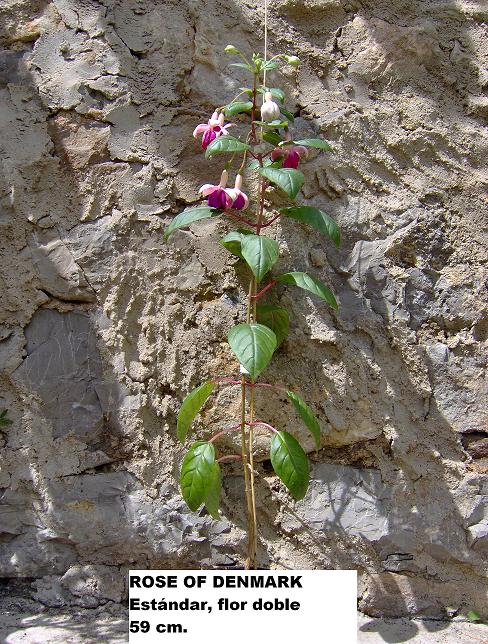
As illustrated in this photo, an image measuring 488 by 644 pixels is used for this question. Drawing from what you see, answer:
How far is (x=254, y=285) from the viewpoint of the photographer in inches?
59.5

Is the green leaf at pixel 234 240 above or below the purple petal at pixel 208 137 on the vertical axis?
below

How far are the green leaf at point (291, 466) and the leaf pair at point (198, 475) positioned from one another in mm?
128

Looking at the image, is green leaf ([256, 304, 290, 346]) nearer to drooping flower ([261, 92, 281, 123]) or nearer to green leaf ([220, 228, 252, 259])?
green leaf ([220, 228, 252, 259])

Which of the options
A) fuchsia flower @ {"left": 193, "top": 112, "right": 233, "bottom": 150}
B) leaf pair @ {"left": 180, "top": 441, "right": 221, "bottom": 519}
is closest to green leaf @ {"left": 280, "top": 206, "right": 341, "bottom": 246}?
fuchsia flower @ {"left": 193, "top": 112, "right": 233, "bottom": 150}

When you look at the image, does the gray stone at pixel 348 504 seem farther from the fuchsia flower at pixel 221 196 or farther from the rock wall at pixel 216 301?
the fuchsia flower at pixel 221 196

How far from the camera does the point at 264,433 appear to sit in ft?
5.10

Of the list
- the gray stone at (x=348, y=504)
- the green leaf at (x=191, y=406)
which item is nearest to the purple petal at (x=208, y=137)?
the green leaf at (x=191, y=406)

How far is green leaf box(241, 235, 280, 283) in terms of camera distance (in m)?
1.31

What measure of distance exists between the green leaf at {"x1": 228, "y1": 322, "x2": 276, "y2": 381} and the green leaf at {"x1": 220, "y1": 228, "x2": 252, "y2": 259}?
215 millimetres

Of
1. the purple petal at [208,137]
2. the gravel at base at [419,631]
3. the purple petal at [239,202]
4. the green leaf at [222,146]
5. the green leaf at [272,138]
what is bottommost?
the gravel at base at [419,631]

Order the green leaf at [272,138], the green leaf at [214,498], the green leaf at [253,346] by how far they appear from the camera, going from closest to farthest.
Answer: the green leaf at [253,346] → the green leaf at [214,498] → the green leaf at [272,138]

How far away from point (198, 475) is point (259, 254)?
0.46m

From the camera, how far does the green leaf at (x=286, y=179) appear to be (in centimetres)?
130

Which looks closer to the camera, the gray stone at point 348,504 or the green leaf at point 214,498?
the green leaf at point 214,498
